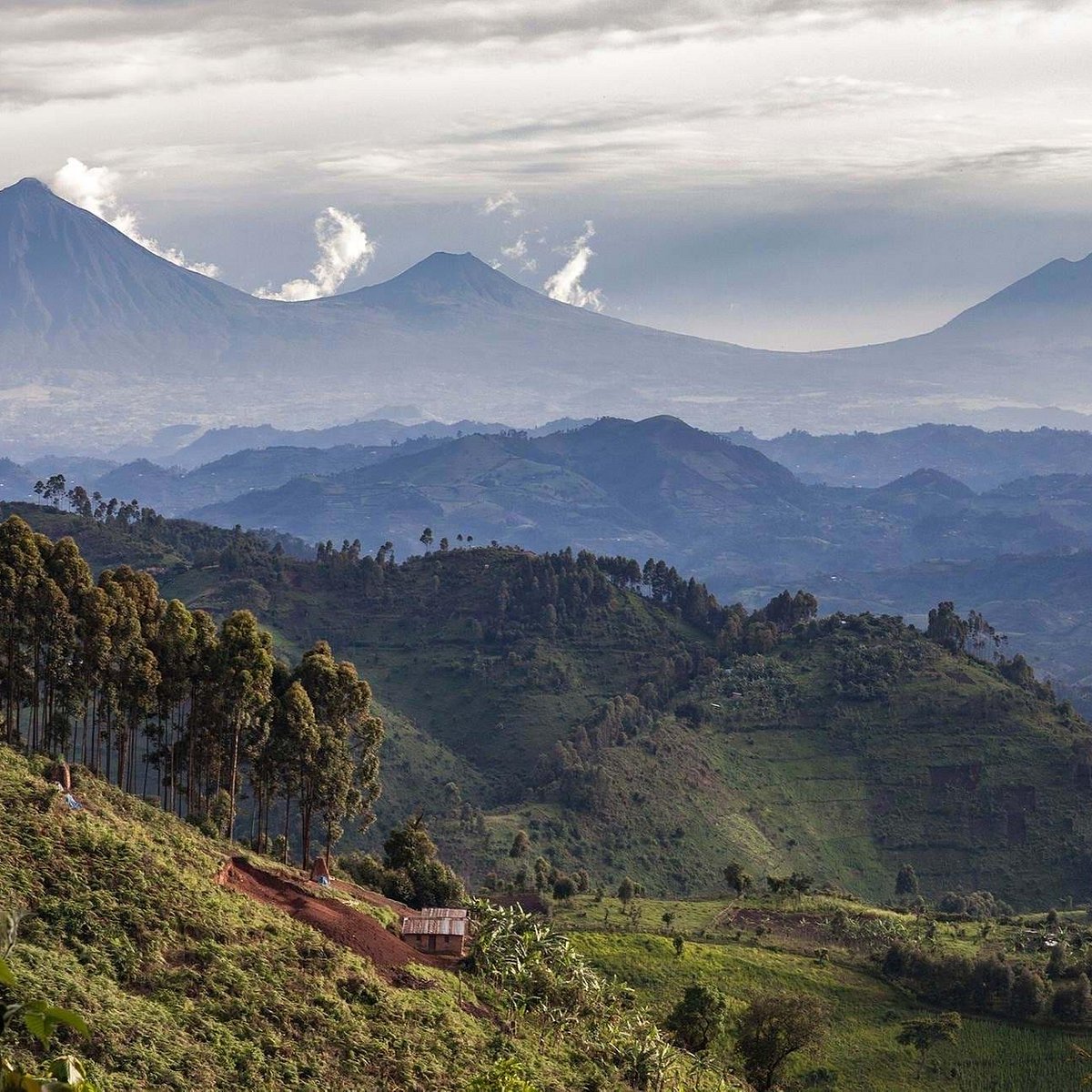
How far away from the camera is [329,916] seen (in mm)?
41719

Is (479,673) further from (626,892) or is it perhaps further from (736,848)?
(626,892)

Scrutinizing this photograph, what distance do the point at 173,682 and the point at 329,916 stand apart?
48.9 feet

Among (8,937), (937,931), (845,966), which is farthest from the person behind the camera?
(937,931)

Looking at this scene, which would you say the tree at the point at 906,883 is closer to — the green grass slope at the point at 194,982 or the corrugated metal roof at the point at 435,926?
the corrugated metal roof at the point at 435,926

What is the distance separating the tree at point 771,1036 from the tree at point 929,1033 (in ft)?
33.5

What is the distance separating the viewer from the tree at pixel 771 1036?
178 ft

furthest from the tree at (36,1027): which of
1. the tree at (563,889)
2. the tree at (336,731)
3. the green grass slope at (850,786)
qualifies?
the green grass slope at (850,786)

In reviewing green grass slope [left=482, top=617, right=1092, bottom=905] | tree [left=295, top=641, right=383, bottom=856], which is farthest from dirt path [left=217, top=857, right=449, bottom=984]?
green grass slope [left=482, top=617, right=1092, bottom=905]

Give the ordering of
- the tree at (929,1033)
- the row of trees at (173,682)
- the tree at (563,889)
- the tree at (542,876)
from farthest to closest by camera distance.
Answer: the tree at (542,876)
the tree at (563,889)
the tree at (929,1033)
the row of trees at (173,682)

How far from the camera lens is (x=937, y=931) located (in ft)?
261

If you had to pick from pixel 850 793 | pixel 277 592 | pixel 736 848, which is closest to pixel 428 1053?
pixel 736 848

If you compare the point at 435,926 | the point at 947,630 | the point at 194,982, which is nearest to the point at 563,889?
the point at 435,926

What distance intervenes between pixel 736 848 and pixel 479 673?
52.0 meters

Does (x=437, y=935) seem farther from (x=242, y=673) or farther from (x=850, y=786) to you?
(x=850, y=786)
